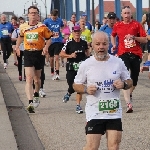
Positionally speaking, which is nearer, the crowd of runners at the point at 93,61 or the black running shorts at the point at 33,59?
the crowd of runners at the point at 93,61

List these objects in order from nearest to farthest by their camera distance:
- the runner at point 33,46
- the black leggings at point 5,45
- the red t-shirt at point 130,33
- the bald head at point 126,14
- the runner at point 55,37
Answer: the bald head at point 126,14, the red t-shirt at point 130,33, the runner at point 33,46, the runner at point 55,37, the black leggings at point 5,45

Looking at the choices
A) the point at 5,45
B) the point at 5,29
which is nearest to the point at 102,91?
the point at 5,29

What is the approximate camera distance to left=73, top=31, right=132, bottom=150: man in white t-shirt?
592 cm

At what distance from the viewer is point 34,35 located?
11.1 m

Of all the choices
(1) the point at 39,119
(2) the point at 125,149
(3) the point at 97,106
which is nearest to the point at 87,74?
(3) the point at 97,106

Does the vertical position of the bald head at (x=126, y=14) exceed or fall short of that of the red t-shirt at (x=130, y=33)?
it exceeds it

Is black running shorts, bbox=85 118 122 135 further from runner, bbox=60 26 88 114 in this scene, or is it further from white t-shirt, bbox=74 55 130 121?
runner, bbox=60 26 88 114

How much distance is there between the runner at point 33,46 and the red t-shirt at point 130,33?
4.23 feet

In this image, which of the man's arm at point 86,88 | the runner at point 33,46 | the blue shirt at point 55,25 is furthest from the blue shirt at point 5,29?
the man's arm at point 86,88

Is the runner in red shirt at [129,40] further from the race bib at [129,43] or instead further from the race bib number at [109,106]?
the race bib number at [109,106]

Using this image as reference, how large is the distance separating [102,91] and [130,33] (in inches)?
195

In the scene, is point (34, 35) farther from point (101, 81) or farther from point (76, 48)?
point (101, 81)

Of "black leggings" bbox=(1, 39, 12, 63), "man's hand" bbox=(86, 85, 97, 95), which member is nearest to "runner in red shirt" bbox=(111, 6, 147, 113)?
"man's hand" bbox=(86, 85, 97, 95)

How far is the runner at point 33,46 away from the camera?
1102cm
